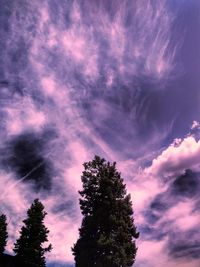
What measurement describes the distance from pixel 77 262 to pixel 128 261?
585 cm

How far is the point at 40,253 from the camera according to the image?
36.5 metres

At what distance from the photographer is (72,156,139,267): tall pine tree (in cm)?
3428

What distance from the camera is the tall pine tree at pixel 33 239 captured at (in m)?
35.8

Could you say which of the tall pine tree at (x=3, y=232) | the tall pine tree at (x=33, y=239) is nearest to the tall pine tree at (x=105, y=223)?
the tall pine tree at (x=33, y=239)

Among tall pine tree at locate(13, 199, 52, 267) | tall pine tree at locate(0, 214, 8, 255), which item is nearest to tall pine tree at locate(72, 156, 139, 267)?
tall pine tree at locate(13, 199, 52, 267)

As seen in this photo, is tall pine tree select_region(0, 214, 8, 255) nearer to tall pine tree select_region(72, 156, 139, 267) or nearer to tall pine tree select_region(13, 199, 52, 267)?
tall pine tree select_region(13, 199, 52, 267)

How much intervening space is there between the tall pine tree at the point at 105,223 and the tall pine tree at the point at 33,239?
13.3ft

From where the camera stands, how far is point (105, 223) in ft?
120

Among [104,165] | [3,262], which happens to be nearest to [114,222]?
[104,165]

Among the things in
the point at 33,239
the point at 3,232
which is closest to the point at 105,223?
the point at 33,239

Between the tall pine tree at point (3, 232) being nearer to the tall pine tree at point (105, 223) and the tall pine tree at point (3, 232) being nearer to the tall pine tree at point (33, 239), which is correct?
the tall pine tree at point (33, 239)

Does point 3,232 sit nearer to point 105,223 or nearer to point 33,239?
point 33,239

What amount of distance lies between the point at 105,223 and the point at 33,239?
884 centimetres

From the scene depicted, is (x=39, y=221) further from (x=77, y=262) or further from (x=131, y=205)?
(x=131, y=205)
